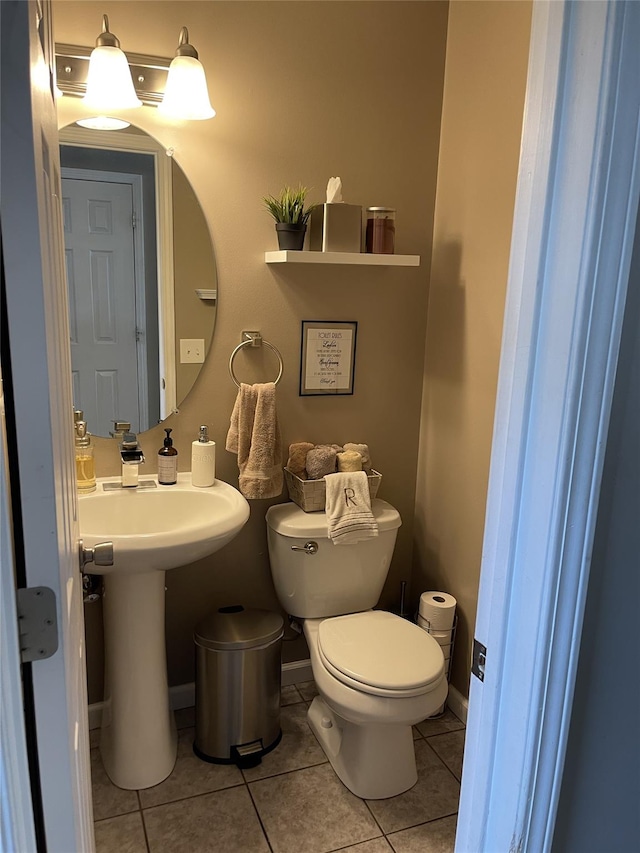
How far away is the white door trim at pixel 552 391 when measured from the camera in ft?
2.61

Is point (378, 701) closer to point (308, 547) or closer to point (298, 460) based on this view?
point (308, 547)

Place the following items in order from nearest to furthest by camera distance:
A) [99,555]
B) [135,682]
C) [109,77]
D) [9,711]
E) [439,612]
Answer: [9,711]
[99,555]
[109,77]
[135,682]
[439,612]

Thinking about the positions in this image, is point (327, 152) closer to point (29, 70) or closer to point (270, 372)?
point (270, 372)

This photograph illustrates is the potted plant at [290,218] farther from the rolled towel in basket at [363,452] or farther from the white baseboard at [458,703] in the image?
the white baseboard at [458,703]

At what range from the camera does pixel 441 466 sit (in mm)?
2406

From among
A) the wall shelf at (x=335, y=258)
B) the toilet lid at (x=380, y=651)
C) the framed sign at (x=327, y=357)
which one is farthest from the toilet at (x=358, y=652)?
the wall shelf at (x=335, y=258)

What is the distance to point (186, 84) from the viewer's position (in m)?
1.84

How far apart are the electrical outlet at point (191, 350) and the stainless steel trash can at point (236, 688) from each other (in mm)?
851

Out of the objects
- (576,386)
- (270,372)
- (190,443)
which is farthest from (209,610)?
(576,386)

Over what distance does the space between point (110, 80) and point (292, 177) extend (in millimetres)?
614

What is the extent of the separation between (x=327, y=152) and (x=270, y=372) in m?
0.74

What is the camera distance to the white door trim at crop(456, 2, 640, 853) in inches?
31.3

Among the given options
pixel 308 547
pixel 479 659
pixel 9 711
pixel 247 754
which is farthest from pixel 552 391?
pixel 247 754

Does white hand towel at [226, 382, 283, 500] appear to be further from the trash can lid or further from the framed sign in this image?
the trash can lid
